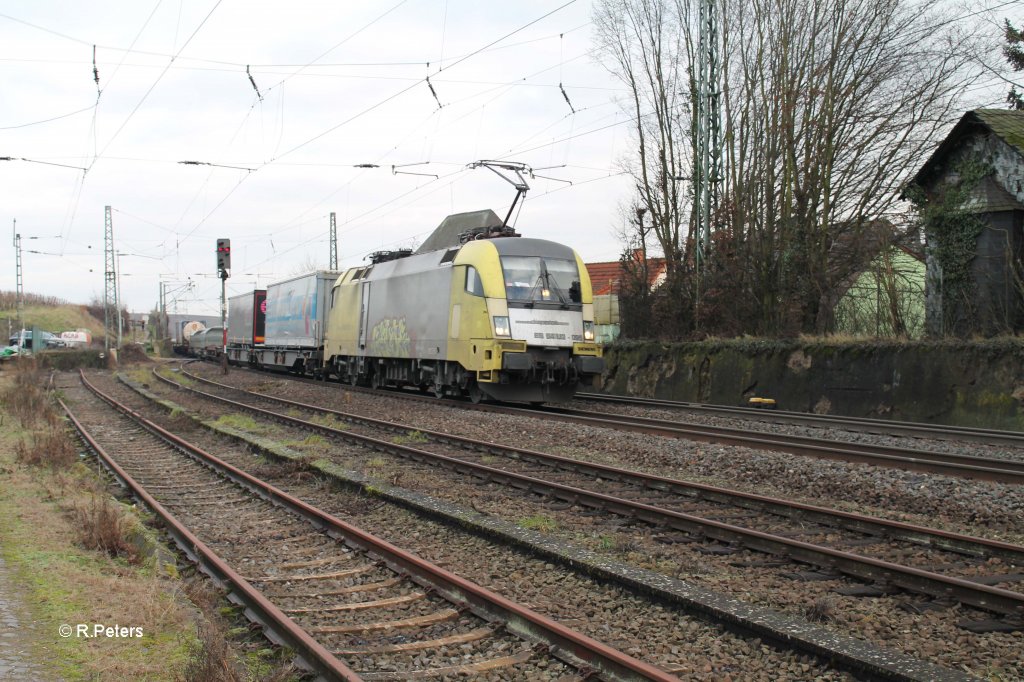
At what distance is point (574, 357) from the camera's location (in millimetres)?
17156

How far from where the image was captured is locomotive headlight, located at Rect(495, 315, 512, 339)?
53.3 ft

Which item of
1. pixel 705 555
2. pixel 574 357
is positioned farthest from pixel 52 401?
pixel 705 555

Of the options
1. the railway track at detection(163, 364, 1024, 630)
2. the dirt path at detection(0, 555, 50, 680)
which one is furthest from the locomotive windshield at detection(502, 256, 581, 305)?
the dirt path at detection(0, 555, 50, 680)

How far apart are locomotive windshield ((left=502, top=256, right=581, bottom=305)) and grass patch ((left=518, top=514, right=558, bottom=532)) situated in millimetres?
9049

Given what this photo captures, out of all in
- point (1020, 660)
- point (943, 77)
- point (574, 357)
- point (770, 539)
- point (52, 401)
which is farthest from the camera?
point (52, 401)

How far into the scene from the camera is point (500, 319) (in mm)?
16328

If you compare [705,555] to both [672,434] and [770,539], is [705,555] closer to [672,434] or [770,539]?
[770,539]

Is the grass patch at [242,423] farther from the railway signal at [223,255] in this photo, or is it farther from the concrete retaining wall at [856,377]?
the railway signal at [223,255]

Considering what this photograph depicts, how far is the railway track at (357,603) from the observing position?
14.9ft

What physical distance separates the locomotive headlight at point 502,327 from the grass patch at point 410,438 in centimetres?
318

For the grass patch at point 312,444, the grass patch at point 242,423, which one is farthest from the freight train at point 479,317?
the grass patch at point 242,423

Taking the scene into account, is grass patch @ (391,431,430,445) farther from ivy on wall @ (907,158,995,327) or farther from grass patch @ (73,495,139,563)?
ivy on wall @ (907,158,995,327)

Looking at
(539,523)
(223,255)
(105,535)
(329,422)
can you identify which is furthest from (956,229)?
(223,255)

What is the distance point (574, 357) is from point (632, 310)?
928 cm
